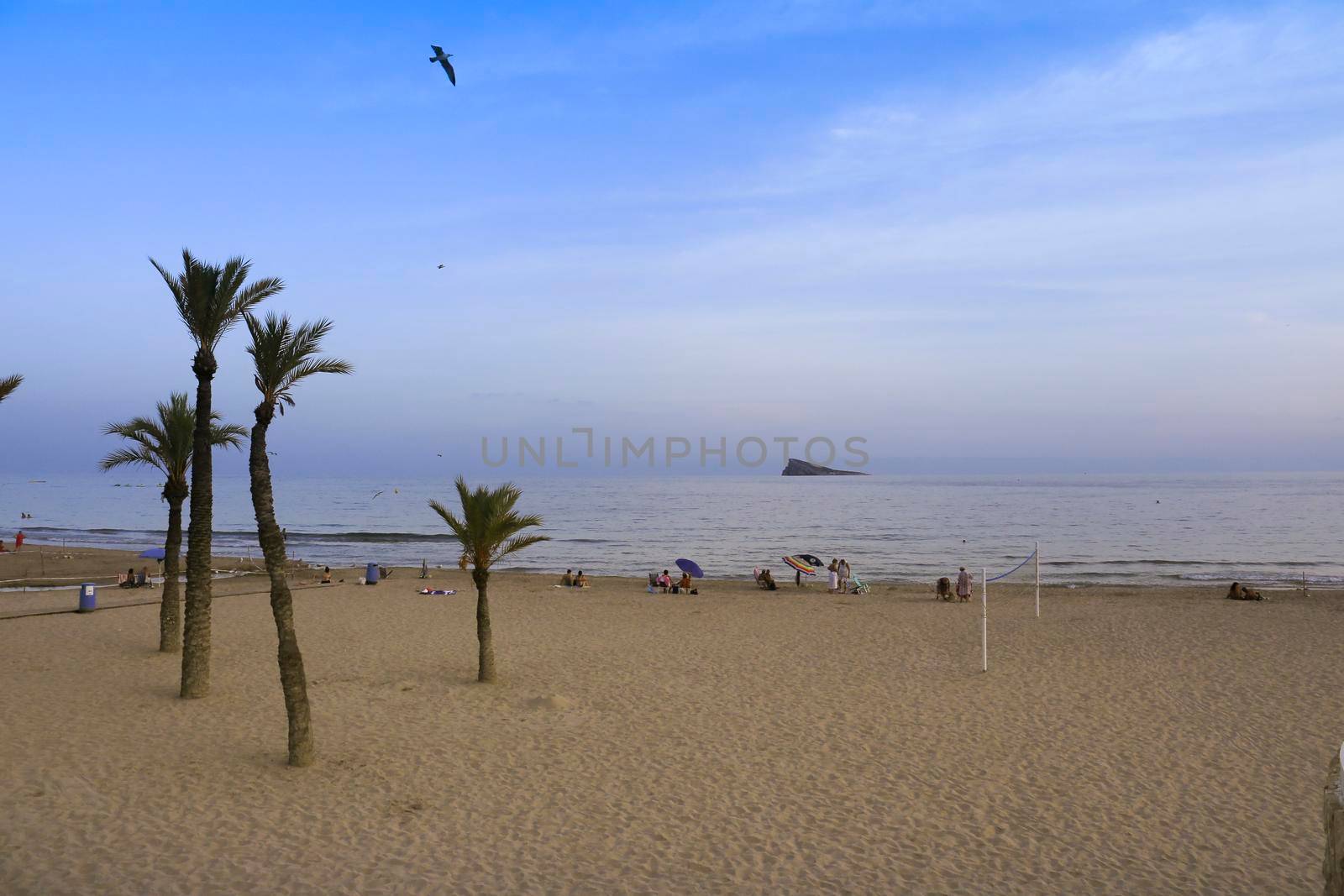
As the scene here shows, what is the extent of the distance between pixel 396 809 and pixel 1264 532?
Answer: 65.3 meters

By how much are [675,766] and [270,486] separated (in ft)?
17.9

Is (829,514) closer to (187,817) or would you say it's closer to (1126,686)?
(1126,686)

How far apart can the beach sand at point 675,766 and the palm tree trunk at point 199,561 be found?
42 cm

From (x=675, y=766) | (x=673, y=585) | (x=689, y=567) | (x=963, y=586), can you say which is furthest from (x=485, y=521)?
(x=689, y=567)

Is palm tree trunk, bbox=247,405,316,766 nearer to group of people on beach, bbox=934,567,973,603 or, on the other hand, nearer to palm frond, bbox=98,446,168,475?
palm frond, bbox=98,446,168,475

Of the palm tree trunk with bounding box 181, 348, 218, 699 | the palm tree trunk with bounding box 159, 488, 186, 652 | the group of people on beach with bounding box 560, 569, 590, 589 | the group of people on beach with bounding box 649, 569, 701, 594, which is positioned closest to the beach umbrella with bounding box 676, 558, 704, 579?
the group of people on beach with bounding box 649, 569, 701, 594

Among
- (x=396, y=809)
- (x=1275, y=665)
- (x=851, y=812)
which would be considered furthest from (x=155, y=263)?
(x=1275, y=665)

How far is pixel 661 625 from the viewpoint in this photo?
64.9 feet

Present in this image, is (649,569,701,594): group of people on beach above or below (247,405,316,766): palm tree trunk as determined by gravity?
below

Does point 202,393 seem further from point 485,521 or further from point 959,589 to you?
point 959,589

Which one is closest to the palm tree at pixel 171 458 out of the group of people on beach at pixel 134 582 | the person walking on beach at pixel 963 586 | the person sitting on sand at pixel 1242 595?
the group of people on beach at pixel 134 582

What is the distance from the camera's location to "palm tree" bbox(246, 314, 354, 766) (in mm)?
9031

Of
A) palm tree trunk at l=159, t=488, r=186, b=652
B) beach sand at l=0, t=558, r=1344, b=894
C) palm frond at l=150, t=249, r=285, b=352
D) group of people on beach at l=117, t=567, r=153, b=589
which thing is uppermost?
palm frond at l=150, t=249, r=285, b=352

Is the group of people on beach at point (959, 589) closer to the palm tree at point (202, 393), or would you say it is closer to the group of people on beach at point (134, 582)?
the palm tree at point (202, 393)
